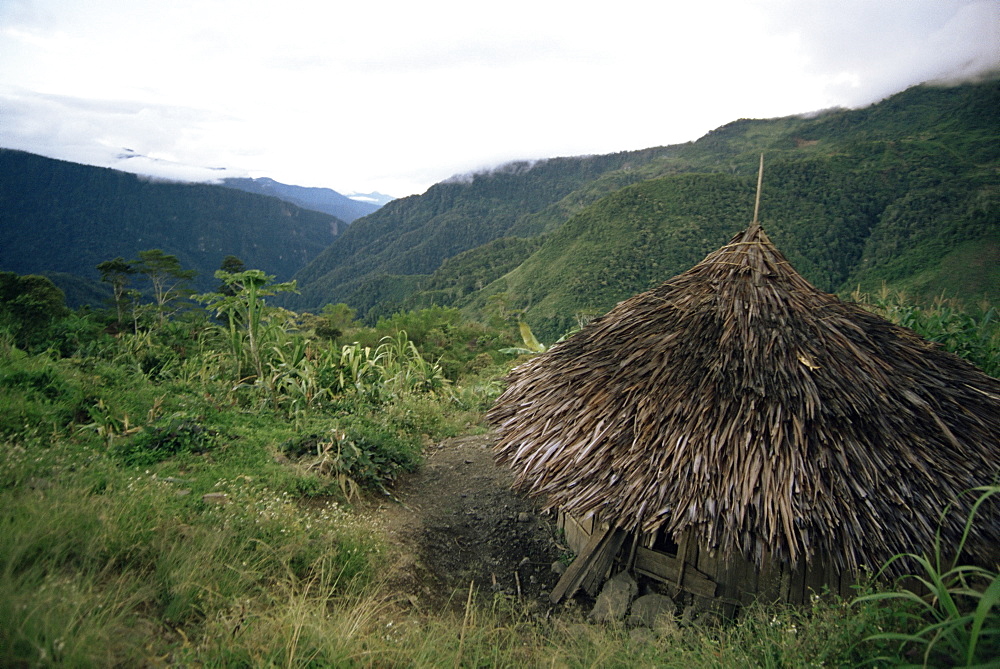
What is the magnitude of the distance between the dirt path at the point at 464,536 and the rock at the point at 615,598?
1.29 feet

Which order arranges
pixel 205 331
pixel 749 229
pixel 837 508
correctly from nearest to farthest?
pixel 837 508 < pixel 749 229 < pixel 205 331

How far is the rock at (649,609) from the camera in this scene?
3.48 meters

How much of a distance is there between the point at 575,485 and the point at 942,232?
135 ft

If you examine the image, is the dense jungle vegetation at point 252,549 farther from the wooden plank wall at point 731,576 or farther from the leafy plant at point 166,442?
Answer: the wooden plank wall at point 731,576

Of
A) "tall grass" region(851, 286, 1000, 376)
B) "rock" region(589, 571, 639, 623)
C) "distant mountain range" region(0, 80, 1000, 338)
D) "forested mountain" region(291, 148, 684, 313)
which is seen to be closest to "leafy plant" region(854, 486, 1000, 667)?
"rock" region(589, 571, 639, 623)

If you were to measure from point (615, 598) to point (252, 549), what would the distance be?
8.06ft

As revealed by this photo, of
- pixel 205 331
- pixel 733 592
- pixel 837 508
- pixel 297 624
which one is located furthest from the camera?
pixel 205 331

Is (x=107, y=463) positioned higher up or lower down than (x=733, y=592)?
higher up

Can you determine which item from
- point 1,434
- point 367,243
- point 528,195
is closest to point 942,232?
point 1,434

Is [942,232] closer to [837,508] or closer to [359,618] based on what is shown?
[837,508]

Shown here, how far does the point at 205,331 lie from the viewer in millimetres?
7789

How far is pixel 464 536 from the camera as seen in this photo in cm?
434

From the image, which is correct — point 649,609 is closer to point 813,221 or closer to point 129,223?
point 813,221

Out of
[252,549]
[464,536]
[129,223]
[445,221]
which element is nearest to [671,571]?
[464,536]
